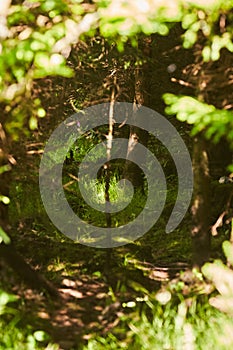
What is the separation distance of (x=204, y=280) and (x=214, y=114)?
141cm

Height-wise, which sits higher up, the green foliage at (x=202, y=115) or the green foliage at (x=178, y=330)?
the green foliage at (x=202, y=115)

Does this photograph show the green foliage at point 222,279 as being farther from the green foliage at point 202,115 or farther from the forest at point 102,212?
the green foliage at point 202,115

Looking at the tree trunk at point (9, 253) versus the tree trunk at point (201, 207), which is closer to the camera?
the tree trunk at point (9, 253)

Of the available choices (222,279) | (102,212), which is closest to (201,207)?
(222,279)

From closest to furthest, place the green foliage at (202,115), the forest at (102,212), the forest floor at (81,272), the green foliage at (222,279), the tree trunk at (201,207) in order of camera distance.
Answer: the green foliage at (202,115)
the forest at (102,212)
the green foliage at (222,279)
the forest floor at (81,272)
the tree trunk at (201,207)

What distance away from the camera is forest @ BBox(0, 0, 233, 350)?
12.3 ft

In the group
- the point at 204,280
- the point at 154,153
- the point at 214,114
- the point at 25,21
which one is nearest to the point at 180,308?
the point at 204,280

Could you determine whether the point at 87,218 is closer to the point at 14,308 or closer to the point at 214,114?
the point at 14,308

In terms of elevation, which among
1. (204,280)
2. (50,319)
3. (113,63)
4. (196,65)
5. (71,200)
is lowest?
(50,319)

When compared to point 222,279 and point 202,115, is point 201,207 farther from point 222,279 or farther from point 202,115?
point 202,115

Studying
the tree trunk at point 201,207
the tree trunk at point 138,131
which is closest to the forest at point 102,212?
the tree trunk at point 201,207

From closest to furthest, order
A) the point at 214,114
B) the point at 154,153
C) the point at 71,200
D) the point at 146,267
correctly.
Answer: the point at 214,114 → the point at 146,267 → the point at 71,200 → the point at 154,153

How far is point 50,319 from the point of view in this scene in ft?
14.0

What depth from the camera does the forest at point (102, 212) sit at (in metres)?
3.74
